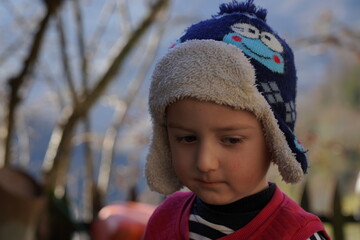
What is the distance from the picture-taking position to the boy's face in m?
1.13

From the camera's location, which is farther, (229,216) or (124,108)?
(124,108)

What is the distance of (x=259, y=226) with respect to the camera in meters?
1.19

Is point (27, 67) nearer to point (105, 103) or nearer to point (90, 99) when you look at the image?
point (90, 99)

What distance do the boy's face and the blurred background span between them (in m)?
1.27

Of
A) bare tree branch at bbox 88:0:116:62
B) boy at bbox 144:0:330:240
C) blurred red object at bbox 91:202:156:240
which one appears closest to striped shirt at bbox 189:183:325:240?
boy at bbox 144:0:330:240

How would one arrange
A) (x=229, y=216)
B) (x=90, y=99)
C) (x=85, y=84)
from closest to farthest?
(x=229, y=216) < (x=90, y=99) < (x=85, y=84)

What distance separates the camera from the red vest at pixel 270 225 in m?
1.16

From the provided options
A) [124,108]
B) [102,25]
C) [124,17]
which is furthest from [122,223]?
[102,25]

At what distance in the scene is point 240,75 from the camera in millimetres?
1146

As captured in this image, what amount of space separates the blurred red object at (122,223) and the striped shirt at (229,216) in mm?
1139

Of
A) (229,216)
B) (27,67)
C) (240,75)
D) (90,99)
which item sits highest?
(240,75)

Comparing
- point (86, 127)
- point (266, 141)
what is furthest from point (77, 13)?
point (266, 141)

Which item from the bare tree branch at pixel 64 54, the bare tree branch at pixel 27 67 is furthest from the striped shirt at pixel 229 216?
the bare tree branch at pixel 64 54

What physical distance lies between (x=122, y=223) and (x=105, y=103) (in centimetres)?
326
